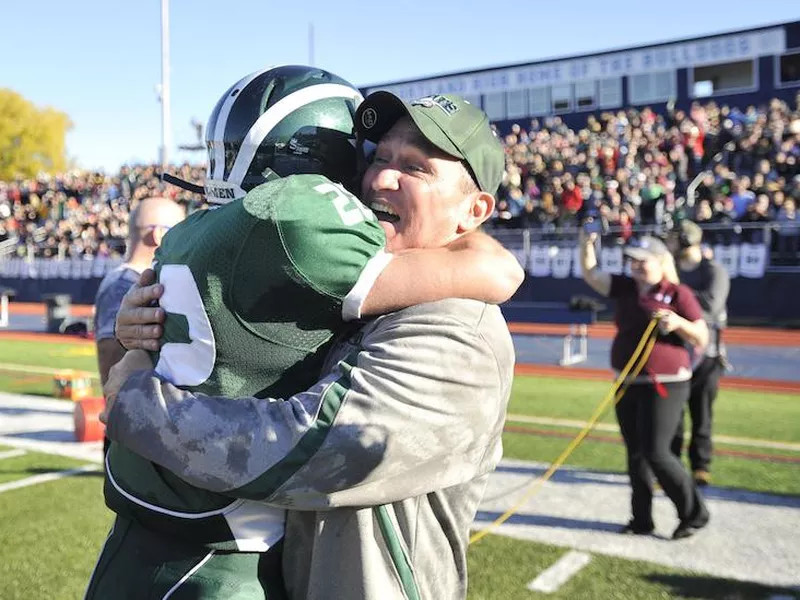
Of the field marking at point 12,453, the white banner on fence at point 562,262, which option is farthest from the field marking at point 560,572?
the white banner on fence at point 562,262

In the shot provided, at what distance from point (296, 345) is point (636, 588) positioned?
3.54 meters

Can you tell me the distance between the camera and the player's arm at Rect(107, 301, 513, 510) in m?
1.29

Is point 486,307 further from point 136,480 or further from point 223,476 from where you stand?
point 136,480

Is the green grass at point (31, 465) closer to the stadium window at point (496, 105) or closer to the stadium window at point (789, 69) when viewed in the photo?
the stadium window at point (789, 69)

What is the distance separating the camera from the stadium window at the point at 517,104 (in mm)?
32531

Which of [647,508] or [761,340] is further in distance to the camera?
[761,340]

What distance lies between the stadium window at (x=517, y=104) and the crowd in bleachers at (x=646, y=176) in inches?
121

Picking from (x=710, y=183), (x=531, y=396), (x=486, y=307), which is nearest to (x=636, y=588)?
(x=486, y=307)

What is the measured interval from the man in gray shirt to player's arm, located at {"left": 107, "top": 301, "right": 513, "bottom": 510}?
5.25 meters

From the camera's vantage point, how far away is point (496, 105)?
33312 millimetres

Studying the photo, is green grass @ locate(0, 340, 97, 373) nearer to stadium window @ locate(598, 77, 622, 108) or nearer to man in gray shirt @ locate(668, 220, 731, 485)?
man in gray shirt @ locate(668, 220, 731, 485)

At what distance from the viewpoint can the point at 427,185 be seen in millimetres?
1620

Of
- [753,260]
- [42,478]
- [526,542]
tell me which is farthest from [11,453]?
[753,260]

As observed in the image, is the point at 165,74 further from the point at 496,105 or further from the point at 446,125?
the point at 446,125
